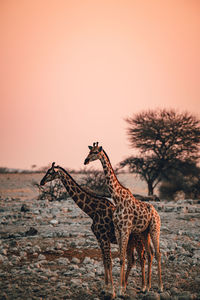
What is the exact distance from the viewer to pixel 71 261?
8.71 metres

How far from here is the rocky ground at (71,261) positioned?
22.8 ft

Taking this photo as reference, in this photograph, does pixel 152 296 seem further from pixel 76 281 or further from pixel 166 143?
pixel 166 143

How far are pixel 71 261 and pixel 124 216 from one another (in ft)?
8.55

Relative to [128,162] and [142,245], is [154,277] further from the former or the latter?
[128,162]

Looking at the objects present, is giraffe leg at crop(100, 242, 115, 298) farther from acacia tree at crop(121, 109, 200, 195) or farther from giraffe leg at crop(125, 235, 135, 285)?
acacia tree at crop(121, 109, 200, 195)

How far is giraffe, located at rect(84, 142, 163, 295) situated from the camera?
6.69 metres

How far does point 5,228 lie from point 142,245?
681 cm

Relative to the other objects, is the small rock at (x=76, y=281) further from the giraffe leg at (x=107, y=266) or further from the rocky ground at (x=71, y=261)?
the giraffe leg at (x=107, y=266)

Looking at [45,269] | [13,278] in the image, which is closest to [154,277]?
[45,269]

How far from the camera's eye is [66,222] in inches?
547

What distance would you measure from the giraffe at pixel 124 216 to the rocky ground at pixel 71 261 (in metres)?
0.71

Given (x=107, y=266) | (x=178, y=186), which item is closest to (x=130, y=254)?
(x=107, y=266)

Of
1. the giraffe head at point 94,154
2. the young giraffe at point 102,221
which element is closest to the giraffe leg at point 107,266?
the young giraffe at point 102,221

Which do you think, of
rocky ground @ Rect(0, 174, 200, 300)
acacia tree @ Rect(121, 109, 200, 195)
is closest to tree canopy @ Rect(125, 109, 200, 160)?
acacia tree @ Rect(121, 109, 200, 195)
